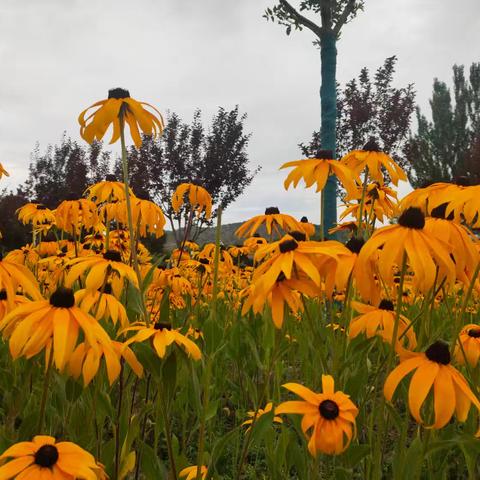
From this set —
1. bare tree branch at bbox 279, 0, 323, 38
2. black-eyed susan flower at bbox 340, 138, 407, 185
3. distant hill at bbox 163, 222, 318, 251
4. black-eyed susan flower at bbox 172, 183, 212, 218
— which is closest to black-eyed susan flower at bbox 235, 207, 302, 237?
black-eyed susan flower at bbox 172, 183, 212, 218

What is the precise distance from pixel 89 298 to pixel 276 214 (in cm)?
134

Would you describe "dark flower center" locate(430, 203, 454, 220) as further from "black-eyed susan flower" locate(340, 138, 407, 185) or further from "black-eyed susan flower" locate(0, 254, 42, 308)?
"black-eyed susan flower" locate(0, 254, 42, 308)

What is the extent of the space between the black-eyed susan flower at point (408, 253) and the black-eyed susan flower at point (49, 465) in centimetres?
75

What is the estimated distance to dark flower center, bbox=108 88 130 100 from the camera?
1.77 m

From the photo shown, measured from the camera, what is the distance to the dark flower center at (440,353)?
1.29 m

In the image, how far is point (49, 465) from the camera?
97 centimetres

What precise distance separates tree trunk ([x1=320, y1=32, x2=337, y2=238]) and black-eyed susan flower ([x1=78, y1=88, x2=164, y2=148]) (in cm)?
606

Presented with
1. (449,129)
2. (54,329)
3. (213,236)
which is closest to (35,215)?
(54,329)

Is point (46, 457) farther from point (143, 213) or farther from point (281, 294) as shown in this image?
point (143, 213)

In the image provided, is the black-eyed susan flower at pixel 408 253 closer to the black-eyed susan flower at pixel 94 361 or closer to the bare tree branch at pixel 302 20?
the black-eyed susan flower at pixel 94 361

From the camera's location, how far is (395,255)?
3.92 ft

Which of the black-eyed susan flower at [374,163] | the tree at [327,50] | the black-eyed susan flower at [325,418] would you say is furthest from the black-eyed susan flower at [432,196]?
the tree at [327,50]

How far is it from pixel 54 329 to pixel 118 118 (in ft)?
2.92

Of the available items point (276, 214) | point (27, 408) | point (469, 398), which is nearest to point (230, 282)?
point (276, 214)
